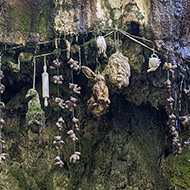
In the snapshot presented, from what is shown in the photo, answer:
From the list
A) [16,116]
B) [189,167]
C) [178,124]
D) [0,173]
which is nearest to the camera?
[189,167]

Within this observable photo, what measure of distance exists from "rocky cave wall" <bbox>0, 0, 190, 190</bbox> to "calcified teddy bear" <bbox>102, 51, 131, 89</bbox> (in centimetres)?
26

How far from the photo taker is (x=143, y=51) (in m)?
2.08

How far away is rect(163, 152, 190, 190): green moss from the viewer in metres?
1.97

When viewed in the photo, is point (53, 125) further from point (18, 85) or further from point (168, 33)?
point (168, 33)

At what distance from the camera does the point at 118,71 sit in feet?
5.83

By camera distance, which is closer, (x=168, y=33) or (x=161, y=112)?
(x=168, y=33)

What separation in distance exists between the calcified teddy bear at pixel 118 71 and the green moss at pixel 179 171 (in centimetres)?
69

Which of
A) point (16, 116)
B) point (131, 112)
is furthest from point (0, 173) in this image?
point (131, 112)

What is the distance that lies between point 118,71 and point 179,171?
0.82 m

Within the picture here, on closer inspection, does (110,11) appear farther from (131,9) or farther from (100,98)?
(100,98)

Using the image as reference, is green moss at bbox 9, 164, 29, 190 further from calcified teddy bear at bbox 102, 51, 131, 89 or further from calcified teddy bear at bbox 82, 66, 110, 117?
calcified teddy bear at bbox 102, 51, 131, 89

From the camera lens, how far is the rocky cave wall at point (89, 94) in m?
2.02

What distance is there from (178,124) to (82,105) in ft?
2.67

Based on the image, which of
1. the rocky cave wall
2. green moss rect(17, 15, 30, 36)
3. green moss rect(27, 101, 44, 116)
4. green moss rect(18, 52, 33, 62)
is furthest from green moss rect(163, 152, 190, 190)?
green moss rect(17, 15, 30, 36)
